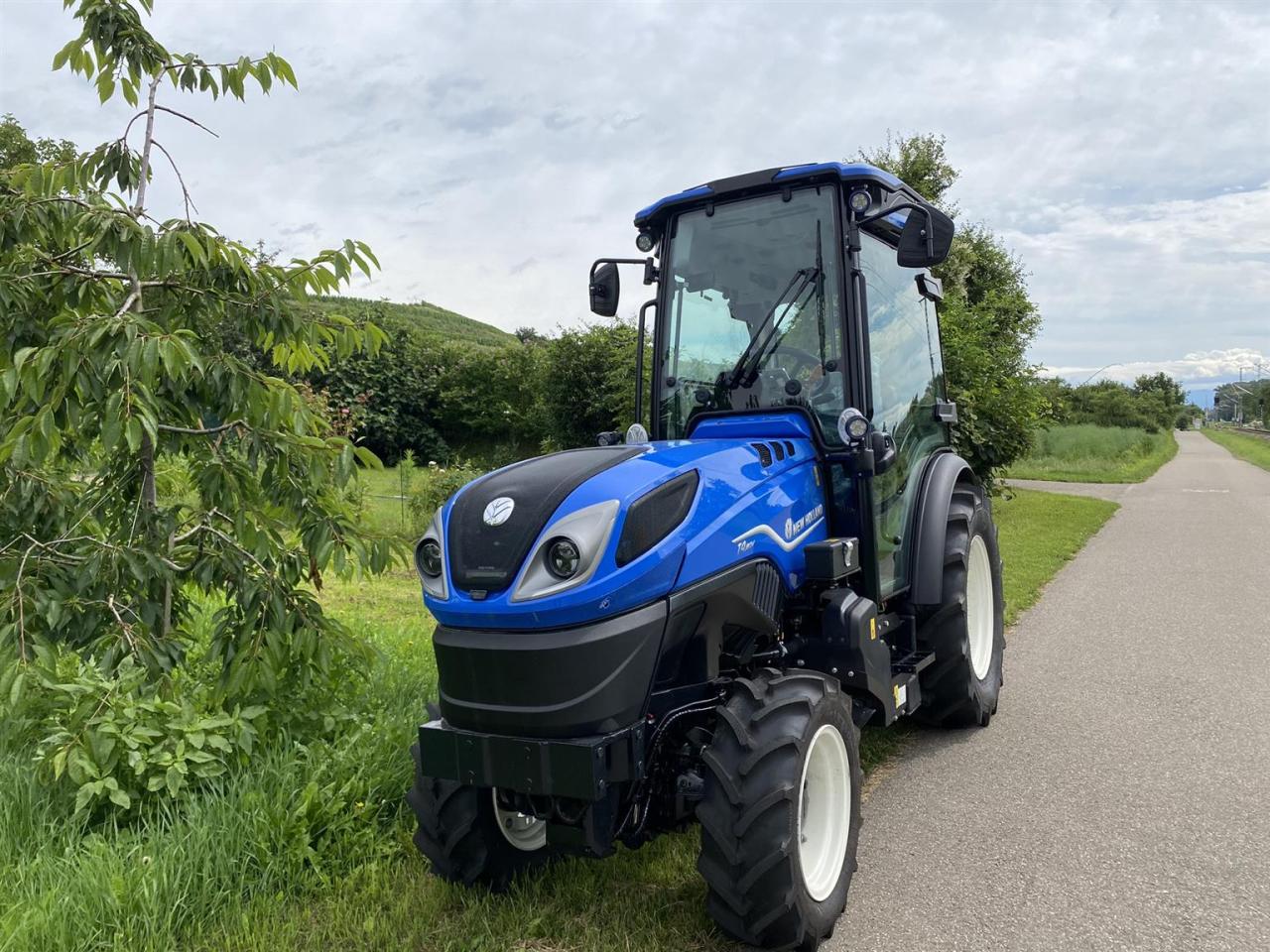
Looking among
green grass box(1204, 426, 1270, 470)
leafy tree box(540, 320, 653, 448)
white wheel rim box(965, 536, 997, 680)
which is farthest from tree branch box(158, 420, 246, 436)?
green grass box(1204, 426, 1270, 470)

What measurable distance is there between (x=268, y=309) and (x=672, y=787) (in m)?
2.29

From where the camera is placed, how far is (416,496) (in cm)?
1070

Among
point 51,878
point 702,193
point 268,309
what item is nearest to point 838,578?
point 702,193

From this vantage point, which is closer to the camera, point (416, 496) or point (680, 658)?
point (680, 658)

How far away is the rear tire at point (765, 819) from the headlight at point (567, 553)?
63 cm

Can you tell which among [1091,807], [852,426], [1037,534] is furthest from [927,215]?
[1037,534]

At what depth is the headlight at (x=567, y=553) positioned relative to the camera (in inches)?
102

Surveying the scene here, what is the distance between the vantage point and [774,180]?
3.85 m

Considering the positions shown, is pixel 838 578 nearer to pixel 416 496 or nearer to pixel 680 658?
pixel 680 658

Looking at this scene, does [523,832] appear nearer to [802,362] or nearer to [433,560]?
[433,560]

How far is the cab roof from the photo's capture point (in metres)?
3.75

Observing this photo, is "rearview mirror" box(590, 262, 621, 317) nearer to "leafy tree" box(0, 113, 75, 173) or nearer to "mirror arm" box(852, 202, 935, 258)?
"mirror arm" box(852, 202, 935, 258)

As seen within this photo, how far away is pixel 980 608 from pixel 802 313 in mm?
2365

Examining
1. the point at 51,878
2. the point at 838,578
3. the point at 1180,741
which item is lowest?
the point at 1180,741
